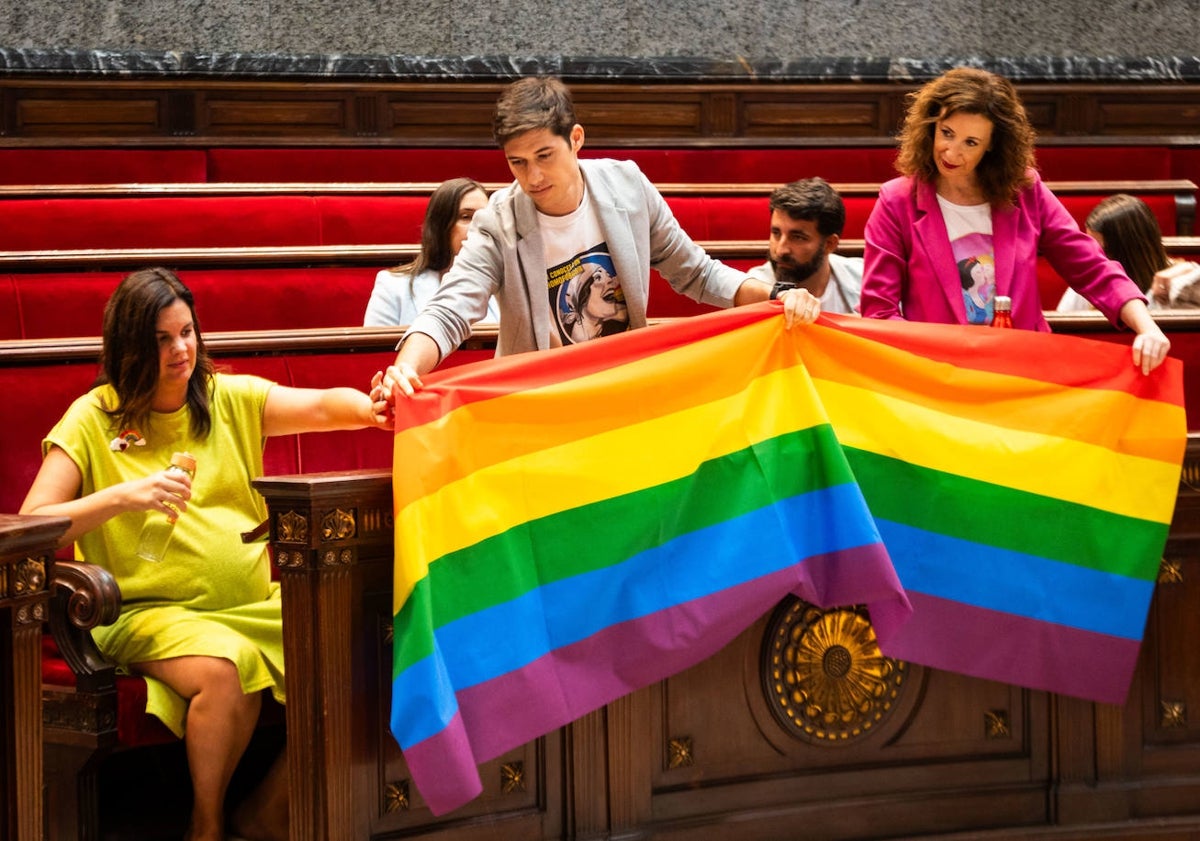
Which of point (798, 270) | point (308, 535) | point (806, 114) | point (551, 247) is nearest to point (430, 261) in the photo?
point (798, 270)

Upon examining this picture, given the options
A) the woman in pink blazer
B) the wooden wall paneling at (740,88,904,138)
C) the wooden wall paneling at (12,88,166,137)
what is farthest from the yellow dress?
the wooden wall paneling at (740,88,904,138)

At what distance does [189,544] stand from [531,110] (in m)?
0.69

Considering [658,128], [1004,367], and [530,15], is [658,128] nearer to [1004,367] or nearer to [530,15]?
[530,15]

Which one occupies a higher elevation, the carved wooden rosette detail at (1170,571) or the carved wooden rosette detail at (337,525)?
the carved wooden rosette detail at (337,525)

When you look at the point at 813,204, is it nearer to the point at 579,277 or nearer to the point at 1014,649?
the point at 579,277

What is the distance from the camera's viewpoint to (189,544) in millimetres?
1758

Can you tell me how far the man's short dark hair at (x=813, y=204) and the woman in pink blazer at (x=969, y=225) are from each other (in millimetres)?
448

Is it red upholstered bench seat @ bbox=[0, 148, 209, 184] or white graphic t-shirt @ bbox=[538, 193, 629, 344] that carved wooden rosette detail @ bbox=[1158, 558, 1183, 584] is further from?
red upholstered bench seat @ bbox=[0, 148, 209, 184]

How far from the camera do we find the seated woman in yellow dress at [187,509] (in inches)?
64.3

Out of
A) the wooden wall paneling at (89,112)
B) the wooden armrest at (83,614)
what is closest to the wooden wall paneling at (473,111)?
the wooden wall paneling at (89,112)

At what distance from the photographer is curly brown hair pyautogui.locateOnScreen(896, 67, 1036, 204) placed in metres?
1.91

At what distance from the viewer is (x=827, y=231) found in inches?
97.0

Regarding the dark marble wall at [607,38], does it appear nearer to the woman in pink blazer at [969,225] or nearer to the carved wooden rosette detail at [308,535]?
the woman in pink blazer at [969,225]

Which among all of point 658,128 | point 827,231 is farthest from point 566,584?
point 658,128
